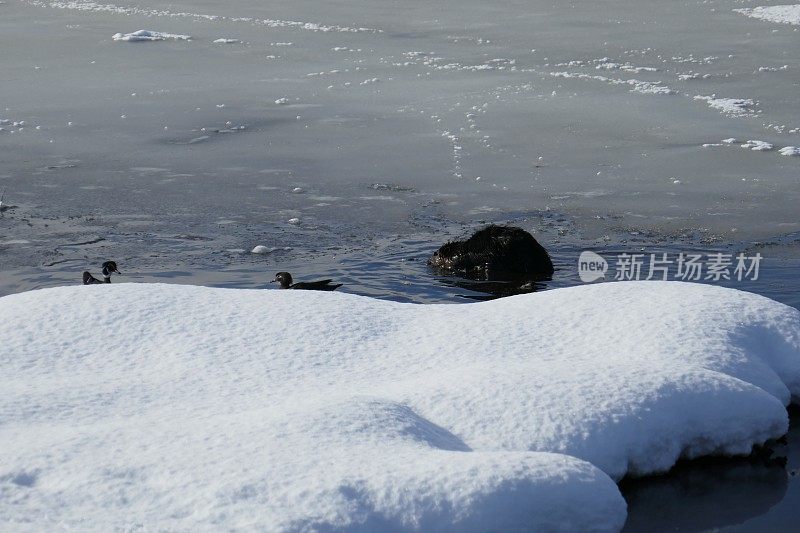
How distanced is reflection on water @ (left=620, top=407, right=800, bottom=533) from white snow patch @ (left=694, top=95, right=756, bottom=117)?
9653 mm

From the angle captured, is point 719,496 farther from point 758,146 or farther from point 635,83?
point 635,83

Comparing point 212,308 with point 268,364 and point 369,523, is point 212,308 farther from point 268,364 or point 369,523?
point 369,523

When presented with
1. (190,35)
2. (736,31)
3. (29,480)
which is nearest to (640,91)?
(736,31)

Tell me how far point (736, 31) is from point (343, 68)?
24.8ft

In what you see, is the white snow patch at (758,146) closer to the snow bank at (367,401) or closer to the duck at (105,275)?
the snow bank at (367,401)

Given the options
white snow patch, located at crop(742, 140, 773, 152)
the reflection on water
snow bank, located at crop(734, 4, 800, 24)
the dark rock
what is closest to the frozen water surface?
white snow patch, located at crop(742, 140, 773, 152)

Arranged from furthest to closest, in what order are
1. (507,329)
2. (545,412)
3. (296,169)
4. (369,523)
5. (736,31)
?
1. (736,31)
2. (296,169)
3. (507,329)
4. (545,412)
5. (369,523)

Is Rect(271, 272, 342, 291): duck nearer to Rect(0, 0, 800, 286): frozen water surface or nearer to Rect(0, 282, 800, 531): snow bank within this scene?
Rect(0, 282, 800, 531): snow bank

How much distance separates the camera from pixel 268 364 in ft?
22.9

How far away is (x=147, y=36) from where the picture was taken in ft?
70.2

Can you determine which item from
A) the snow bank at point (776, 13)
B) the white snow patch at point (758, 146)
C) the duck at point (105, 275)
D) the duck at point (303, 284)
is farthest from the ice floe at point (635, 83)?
the duck at point (105, 275)

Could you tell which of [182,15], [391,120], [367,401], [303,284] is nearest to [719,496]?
[367,401]

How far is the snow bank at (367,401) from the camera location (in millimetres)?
5188

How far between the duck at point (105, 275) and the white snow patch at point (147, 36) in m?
12.0
